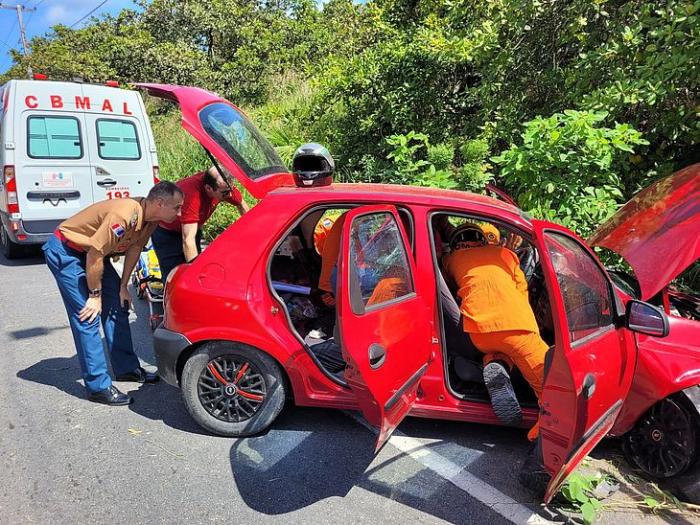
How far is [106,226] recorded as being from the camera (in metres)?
3.41

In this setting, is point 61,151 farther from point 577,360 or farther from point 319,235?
point 577,360

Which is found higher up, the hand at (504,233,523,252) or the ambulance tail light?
the hand at (504,233,523,252)

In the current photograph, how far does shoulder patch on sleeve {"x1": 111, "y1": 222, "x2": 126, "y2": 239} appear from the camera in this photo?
3.42m

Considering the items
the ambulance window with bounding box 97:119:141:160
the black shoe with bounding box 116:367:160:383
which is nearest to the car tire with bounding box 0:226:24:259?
the ambulance window with bounding box 97:119:141:160

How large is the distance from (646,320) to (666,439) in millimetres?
646

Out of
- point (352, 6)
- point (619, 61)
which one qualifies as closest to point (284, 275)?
point (619, 61)

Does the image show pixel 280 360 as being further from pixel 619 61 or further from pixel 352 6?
pixel 352 6

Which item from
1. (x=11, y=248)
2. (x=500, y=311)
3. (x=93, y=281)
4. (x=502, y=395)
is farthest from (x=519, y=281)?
(x=11, y=248)

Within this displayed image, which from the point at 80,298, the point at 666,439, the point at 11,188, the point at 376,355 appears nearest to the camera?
the point at 376,355

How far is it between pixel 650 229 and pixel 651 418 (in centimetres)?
104

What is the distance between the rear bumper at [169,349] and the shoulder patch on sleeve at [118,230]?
0.68 m

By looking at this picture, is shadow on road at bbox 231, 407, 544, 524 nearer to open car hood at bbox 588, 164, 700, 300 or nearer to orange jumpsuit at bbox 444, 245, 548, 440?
orange jumpsuit at bbox 444, 245, 548, 440

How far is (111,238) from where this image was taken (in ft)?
11.2

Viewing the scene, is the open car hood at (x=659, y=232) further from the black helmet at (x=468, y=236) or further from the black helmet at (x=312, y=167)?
the black helmet at (x=312, y=167)
